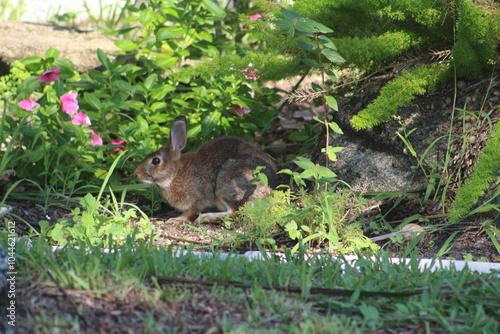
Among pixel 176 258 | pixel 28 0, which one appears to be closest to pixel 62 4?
pixel 28 0

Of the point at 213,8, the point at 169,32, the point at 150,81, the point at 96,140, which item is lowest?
the point at 96,140

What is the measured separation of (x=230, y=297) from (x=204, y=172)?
2.77 meters

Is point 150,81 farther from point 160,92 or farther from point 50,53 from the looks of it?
point 50,53

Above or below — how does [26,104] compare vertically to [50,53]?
below

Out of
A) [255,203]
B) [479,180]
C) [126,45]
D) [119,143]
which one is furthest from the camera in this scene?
[126,45]

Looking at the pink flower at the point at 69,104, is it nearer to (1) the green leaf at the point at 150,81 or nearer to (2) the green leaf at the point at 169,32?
(1) the green leaf at the point at 150,81

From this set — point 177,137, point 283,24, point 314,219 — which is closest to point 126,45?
point 177,137

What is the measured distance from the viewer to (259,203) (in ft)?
14.0

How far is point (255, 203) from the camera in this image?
4.27 m

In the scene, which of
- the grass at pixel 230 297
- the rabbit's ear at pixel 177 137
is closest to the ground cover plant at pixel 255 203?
the grass at pixel 230 297

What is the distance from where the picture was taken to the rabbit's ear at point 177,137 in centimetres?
525

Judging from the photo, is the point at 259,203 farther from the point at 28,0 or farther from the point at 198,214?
the point at 28,0

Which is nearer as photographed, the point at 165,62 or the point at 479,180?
the point at 479,180

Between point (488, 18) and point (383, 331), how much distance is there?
2.60 m
